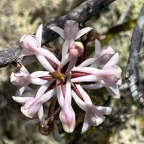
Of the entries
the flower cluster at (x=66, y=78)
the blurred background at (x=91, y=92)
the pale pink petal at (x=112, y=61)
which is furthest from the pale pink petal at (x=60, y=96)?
the blurred background at (x=91, y=92)

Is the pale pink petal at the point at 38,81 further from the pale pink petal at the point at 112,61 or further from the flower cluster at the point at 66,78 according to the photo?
→ the pale pink petal at the point at 112,61

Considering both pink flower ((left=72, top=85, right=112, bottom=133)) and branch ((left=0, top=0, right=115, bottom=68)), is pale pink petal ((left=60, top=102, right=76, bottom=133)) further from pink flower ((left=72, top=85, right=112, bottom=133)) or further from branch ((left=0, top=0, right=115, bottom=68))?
branch ((left=0, top=0, right=115, bottom=68))

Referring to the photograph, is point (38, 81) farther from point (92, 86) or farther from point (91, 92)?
point (91, 92)

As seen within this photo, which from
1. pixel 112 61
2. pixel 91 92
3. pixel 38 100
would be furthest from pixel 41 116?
pixel 91 92

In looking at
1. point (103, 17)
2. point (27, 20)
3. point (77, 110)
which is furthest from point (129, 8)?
point (77, 110)

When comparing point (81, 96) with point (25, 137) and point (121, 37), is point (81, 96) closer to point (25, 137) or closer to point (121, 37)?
point (25, 137)

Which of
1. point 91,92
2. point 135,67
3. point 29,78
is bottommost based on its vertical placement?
point 91,92
